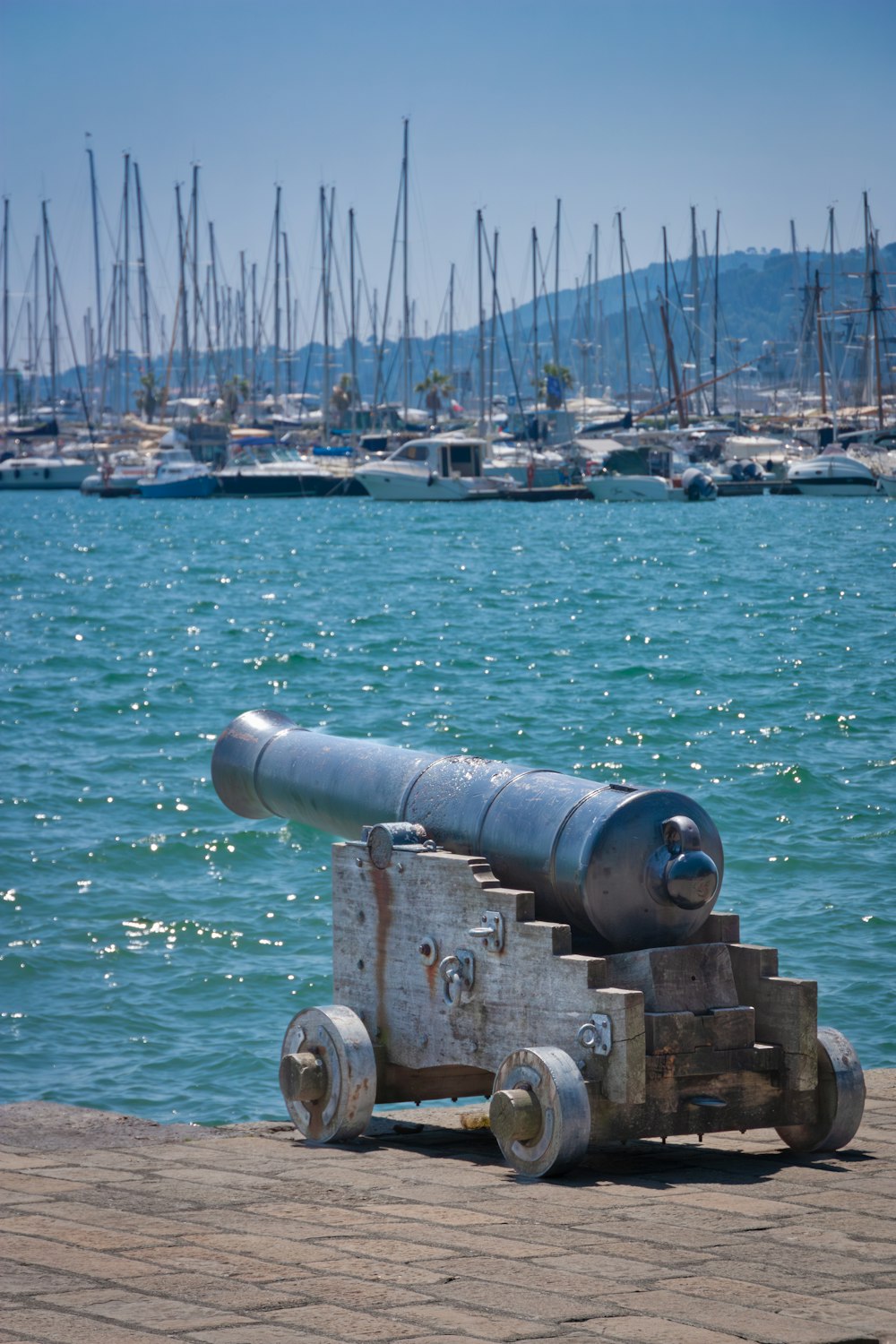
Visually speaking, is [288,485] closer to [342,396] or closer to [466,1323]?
[342,396]

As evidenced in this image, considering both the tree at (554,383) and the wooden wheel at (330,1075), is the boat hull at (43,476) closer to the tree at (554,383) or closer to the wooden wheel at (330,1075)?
the tree at (554,383)

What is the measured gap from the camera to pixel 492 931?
205 inches

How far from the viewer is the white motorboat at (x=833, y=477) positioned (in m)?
71.2

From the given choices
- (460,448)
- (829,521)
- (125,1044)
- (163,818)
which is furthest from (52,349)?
(125,1044)

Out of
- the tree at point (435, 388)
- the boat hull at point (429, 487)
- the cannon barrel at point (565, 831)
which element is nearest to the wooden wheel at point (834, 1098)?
the cannon barrel at point (565, 831)

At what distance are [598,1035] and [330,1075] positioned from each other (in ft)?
3.67

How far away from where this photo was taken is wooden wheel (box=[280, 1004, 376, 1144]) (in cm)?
559

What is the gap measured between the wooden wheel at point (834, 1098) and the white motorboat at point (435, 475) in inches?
2622

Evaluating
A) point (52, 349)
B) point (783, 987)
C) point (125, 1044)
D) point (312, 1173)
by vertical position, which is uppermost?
point (52, 349)

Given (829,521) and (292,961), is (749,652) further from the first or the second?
(829,521)

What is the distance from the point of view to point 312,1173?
5.14m

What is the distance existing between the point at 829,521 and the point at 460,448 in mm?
18536

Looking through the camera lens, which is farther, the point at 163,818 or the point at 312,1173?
the point at 163,818

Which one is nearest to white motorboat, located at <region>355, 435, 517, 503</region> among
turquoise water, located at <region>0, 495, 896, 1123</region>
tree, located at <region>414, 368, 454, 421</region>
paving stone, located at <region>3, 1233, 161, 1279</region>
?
turquoise water, located at <region>0, 495, 896, 1123</region>
